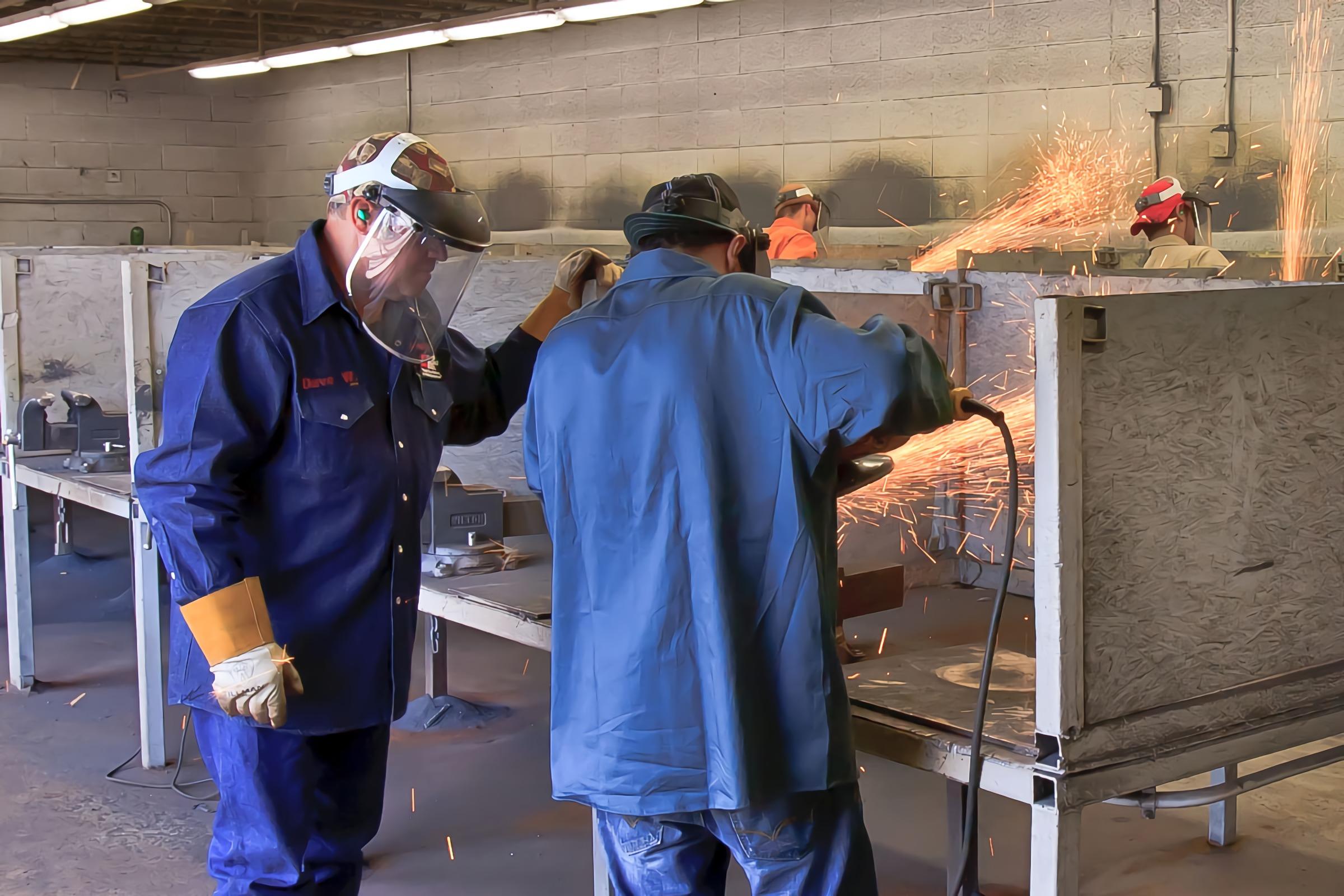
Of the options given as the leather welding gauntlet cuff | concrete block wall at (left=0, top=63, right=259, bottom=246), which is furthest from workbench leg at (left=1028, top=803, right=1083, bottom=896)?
concrete block wall at (left=0, top=63, right=259, bottom=246)

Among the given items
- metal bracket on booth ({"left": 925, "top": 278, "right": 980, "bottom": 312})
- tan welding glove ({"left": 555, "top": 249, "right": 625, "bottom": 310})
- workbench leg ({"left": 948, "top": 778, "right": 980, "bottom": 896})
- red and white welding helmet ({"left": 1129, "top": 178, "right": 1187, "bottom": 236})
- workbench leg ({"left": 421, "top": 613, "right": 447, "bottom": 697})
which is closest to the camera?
tan welding glove ({"left": 555, "top": 249, "right": 625, "bottom": 310})

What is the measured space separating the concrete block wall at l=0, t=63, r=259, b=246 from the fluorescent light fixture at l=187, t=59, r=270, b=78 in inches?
106

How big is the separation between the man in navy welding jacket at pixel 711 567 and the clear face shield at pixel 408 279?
36 centimetres

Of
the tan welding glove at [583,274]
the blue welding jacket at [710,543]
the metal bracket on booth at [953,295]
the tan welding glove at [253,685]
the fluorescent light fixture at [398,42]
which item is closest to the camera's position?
the blue welding jacket at [710,543]

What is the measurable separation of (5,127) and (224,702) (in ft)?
35.7

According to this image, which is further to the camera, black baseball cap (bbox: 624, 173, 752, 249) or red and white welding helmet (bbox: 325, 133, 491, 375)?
red and white welding helmet (bbox: 325, 133, 491, 375)

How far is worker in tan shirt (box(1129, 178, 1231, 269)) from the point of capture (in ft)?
14.9

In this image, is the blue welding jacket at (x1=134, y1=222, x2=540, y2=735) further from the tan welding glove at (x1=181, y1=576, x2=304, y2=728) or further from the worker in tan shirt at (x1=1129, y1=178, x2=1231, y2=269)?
the worker in tan shirt at (x1=1129, y1=178, x2=1231, y2=269)

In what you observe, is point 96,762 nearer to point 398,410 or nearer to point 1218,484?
point 398,410

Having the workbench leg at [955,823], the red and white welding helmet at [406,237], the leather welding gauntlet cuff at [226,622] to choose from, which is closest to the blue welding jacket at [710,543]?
the red and white welding helmet at [406,237]

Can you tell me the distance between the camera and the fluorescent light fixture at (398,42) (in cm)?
780

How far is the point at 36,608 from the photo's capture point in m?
5.05

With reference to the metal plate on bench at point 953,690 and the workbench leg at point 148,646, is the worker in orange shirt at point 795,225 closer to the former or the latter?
the workbench leg at point 148,646

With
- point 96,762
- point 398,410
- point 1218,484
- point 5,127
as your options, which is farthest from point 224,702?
point 5,127
